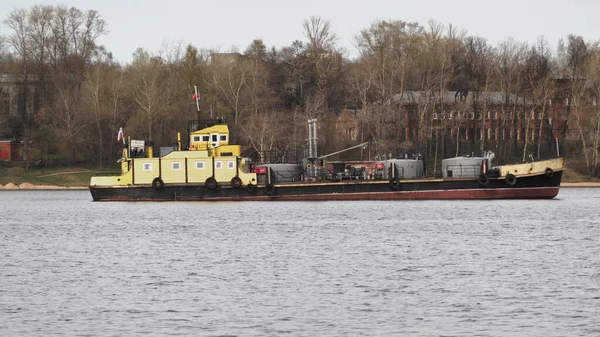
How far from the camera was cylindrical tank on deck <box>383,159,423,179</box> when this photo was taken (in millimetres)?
86400

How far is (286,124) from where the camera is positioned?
119000 millimetres

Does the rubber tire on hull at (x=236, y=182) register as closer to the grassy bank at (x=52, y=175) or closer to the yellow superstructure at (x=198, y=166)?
the yellow superstructure at (x=198, y=166)

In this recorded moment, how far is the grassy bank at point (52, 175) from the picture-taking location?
121 meters

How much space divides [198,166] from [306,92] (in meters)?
50.6

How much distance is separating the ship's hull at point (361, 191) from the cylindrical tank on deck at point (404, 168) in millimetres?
1779

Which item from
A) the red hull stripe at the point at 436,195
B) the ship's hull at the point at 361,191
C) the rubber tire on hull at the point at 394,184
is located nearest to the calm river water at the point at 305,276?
the ship's hull at the point at 361,191

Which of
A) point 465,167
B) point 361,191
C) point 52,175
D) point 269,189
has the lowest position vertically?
point 361,191

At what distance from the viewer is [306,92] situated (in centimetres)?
13588

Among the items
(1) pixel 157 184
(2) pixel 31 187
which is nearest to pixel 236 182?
(1) pixel 157 184

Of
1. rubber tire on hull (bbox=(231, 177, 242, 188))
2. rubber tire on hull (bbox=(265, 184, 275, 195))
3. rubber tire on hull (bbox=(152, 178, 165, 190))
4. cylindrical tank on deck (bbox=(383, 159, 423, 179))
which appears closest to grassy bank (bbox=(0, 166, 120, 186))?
rubber tire on hull (bbox=(152, 178, 165, 190))

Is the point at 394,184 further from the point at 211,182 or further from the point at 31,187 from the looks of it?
the point at 31,187

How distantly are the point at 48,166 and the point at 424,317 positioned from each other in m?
98.5

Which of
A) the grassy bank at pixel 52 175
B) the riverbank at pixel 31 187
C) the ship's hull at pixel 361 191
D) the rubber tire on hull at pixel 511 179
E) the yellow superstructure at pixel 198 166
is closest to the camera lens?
the rubber tire on hull at pixel 511 179

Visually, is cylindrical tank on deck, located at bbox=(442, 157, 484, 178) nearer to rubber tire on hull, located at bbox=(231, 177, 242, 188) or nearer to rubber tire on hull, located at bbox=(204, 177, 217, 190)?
rubber tire on hull, located at bbox=(231, 177, 242, 188)
